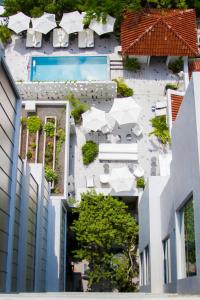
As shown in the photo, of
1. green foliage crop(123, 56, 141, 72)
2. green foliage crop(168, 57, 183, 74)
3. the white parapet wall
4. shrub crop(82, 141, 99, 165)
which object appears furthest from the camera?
green foliage crop(123, 56, 141, 72)

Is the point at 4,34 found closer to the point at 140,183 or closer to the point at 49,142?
the point at 49,142

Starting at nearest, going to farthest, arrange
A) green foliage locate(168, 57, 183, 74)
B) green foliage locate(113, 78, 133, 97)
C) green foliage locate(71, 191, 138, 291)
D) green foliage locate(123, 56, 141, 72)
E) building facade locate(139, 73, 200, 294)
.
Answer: building facade locate(139, 73, 200, 294)
green foliage locate(71, 191, 138, 291)
green foliage locate(113, 78, 133, 97)
green foliage locate(168, 57, 183, 74)
green foliage locate(123, 56, 141, 72)

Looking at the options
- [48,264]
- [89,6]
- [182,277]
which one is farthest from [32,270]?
[89,6]

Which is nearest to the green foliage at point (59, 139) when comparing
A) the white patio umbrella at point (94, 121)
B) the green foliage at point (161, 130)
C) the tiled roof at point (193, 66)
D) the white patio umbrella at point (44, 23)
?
the white patio umbrella at point (94, 121)

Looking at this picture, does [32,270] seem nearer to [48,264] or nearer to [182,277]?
[48,264]

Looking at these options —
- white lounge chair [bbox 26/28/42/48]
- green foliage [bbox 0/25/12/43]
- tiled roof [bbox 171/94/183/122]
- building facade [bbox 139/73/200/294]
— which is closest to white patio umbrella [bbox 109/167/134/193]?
tiled roof [bbox 171/94/183/122]

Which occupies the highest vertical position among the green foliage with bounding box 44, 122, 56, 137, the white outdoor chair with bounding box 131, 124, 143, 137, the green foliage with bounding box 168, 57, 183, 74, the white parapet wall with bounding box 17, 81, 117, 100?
the green foliage with bounding box 168, 57, 183, 74

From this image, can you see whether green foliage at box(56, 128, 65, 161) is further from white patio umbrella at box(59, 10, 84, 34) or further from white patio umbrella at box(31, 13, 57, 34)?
white patio umbrella at box(31, 13, 57, 34)
